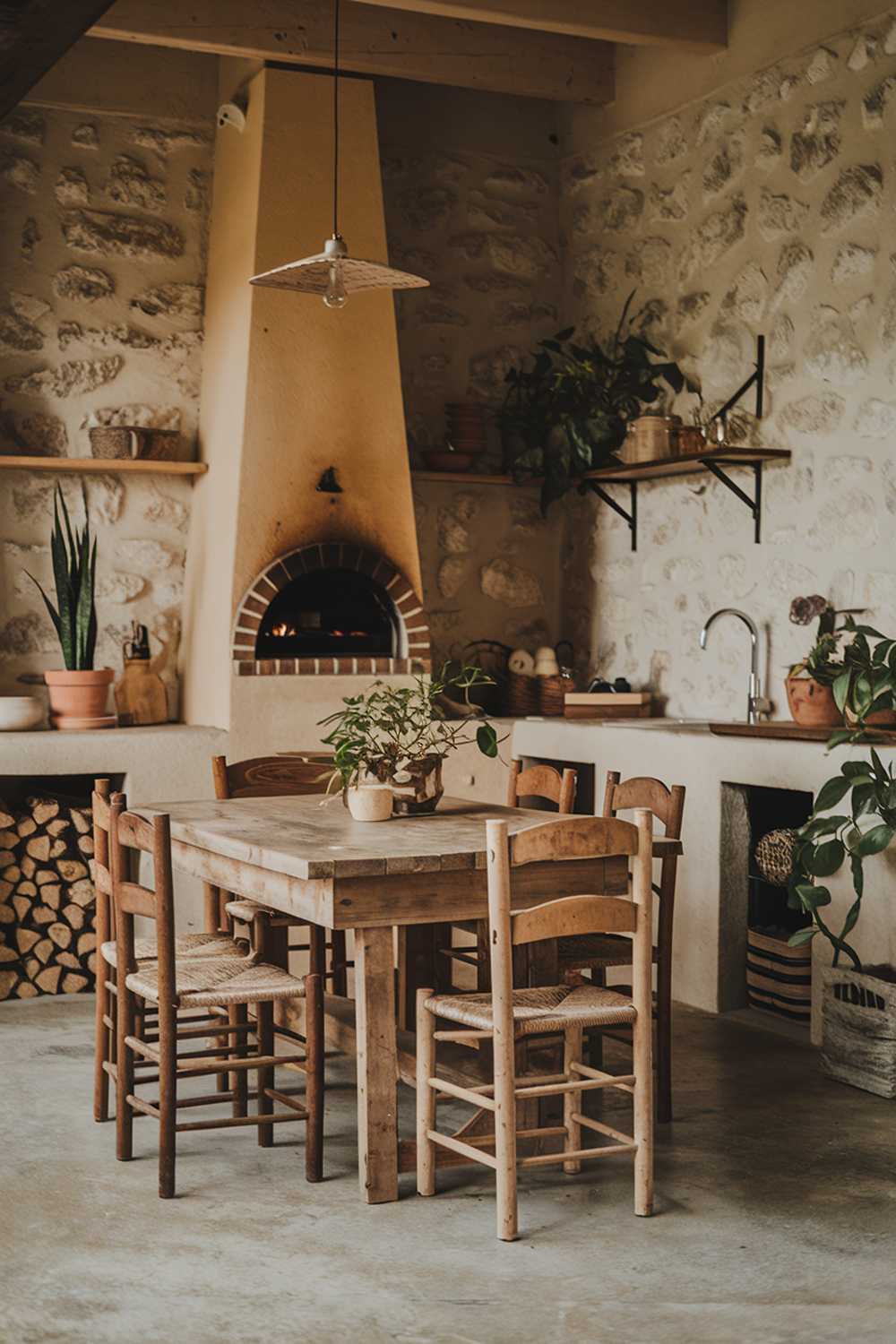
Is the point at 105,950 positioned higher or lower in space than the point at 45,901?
higher

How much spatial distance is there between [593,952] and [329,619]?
249 cm

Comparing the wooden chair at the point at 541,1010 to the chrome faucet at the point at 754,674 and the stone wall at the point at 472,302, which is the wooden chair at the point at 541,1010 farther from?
the stone wall at the point at 472,302

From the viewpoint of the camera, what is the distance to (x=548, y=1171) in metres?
3.85

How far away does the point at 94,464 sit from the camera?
20.9 feet

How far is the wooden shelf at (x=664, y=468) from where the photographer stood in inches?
234

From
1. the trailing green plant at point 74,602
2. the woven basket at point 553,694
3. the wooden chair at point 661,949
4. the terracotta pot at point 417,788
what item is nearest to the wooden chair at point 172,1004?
the terracotta pot at point 417,788

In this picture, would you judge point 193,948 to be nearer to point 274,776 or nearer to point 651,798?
point 274,776

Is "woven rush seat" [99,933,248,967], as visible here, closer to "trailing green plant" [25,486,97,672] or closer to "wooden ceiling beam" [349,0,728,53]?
"trailing green plant" [25,486,97,672]

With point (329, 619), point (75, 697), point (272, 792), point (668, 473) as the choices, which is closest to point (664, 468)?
point (668, 473)

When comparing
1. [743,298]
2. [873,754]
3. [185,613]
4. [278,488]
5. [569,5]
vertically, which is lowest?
[873,754]

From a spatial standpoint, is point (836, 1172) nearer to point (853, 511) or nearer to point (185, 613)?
point (853, 511)

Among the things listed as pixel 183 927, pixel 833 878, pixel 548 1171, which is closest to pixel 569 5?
pixel 833 878

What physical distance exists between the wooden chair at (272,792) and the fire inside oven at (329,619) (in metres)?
1.08

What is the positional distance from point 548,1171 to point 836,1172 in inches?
28.4
